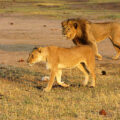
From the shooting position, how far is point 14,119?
7059mm

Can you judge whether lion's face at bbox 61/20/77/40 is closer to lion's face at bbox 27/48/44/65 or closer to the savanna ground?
the savanna ground

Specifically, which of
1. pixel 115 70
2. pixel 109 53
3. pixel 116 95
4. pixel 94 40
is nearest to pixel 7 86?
pixel 116 95

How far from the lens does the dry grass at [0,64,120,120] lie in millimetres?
7410

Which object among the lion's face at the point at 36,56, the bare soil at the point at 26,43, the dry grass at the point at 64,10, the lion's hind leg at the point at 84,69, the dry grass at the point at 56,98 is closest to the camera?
the dry grass at the point at 56,98

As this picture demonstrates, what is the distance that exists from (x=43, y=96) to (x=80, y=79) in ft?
8.04

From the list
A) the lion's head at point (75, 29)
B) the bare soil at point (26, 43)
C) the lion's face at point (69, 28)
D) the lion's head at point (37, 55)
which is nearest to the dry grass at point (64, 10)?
the bare soil at point (26, 43)

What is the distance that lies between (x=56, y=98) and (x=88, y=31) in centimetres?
566

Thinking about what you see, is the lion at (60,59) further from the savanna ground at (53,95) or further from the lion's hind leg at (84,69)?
the savanna ground at (53,95)

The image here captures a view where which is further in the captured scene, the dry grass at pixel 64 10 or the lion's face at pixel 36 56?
the dry grass at pixel 64 10

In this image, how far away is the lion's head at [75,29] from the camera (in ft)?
43.0

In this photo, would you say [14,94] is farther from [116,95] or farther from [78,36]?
[78,36]

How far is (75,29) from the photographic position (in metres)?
13.5

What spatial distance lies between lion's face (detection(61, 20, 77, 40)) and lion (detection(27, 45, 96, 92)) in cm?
294

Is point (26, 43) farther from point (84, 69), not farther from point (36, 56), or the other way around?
point (36, 56)
